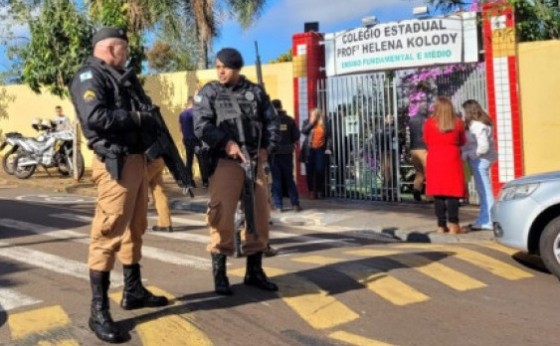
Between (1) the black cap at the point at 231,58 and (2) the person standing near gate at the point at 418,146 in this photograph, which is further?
(2) the person standing near gate at the point at 418,146

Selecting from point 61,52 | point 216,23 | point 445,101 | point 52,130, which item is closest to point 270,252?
point 445,101

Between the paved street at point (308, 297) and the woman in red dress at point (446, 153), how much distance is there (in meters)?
0.78

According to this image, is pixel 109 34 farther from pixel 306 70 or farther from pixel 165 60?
pixel 165 60

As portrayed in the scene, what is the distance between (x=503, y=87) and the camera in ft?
39.1

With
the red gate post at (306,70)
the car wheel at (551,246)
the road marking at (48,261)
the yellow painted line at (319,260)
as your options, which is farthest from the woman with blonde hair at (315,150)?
the car wheel at (551,246)

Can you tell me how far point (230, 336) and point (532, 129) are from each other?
8.92m

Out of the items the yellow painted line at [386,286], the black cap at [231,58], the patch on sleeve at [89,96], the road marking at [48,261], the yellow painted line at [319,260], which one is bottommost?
the yellow painted line at [386,286]

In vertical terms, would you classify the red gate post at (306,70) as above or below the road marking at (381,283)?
above

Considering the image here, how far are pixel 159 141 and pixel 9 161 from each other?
1345cm

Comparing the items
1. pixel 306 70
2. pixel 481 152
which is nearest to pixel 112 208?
pixel 481 152

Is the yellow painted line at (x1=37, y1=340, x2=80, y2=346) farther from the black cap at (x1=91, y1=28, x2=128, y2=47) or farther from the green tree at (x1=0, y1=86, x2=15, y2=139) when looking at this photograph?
the green tree at (x1=0, y1=86, x2=15, y2=139)

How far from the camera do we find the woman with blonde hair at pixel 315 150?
12.8m

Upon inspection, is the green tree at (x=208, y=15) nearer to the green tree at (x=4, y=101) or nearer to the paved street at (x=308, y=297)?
the green tree at (x=4, y=101)

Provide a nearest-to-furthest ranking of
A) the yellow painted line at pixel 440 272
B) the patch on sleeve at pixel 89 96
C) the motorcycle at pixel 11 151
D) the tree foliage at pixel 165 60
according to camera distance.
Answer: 1. the patch on sleeve at pixel 89 96
2. the yellow painted line at pixel 440 272
3. the motorcycle at pixel 11 151
4. the tree foliage at pixel 165 60
